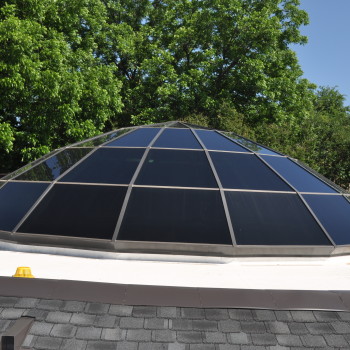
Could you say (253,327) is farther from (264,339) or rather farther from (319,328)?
(319,328)

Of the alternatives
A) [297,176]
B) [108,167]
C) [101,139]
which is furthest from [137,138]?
[297,176]

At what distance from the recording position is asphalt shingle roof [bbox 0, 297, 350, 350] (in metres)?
4.09

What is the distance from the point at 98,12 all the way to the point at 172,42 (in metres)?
5.70

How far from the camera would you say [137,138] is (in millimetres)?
10531

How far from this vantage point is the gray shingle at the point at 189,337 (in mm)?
4145

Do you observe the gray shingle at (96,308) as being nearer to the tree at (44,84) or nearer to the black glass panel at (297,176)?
the black glass panel at (297,176)

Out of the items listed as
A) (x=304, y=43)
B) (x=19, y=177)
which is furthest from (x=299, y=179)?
(x=304, y=43)

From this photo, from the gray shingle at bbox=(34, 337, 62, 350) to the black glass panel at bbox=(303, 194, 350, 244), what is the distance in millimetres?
5921

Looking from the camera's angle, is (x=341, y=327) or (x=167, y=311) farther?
(x=167, y=311)

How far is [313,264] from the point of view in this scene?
7844mm

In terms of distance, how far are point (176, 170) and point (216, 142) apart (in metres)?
1.92

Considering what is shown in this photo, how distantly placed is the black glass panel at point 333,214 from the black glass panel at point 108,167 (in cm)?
379

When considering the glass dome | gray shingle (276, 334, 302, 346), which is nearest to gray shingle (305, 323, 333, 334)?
gray shingle (276, 334, 302, 346)

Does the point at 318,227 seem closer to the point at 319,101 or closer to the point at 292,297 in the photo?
the point at 292,297
